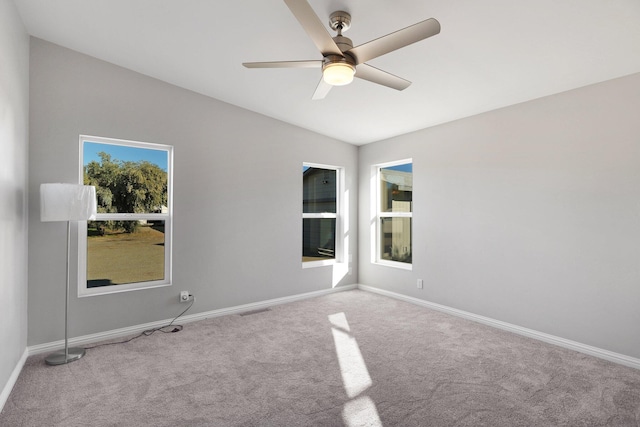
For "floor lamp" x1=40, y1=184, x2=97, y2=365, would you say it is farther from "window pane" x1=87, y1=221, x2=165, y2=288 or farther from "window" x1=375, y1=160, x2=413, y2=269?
"window" x1=375, y1=160, x2=413, y2=269

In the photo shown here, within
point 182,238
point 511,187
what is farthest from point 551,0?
point 182,238

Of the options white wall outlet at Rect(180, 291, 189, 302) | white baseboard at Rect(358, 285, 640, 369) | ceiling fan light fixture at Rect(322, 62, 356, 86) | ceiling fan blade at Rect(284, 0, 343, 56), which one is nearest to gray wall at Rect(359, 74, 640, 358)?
white baseboard at Rect(358, 285, 640, 369)

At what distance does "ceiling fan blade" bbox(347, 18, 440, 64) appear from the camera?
1.72 metres

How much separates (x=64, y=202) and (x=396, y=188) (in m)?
3.87

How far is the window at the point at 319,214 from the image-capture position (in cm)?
488

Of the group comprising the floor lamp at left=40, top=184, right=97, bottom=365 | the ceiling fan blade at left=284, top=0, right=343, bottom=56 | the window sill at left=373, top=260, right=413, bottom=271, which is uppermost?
the ceiling fan blade at left=284, top=0, right=343, bottom=56

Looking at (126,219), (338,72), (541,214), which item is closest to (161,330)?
(126,219)

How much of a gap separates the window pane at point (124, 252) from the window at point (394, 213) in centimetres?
304

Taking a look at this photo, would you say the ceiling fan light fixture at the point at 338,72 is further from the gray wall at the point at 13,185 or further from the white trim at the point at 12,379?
the white trim at the point at 12,379

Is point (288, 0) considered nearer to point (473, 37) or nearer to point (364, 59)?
point (364, 59)

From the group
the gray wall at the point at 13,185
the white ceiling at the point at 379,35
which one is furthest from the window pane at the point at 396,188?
the gray wall at the point at 13,185

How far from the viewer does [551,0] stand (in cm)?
197

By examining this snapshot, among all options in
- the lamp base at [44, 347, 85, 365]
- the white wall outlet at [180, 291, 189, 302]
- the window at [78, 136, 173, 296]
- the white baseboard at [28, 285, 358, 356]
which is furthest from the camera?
the white wall outlet at [180, 291, 189, 302]

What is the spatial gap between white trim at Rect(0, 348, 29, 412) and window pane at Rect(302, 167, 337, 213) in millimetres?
3236
